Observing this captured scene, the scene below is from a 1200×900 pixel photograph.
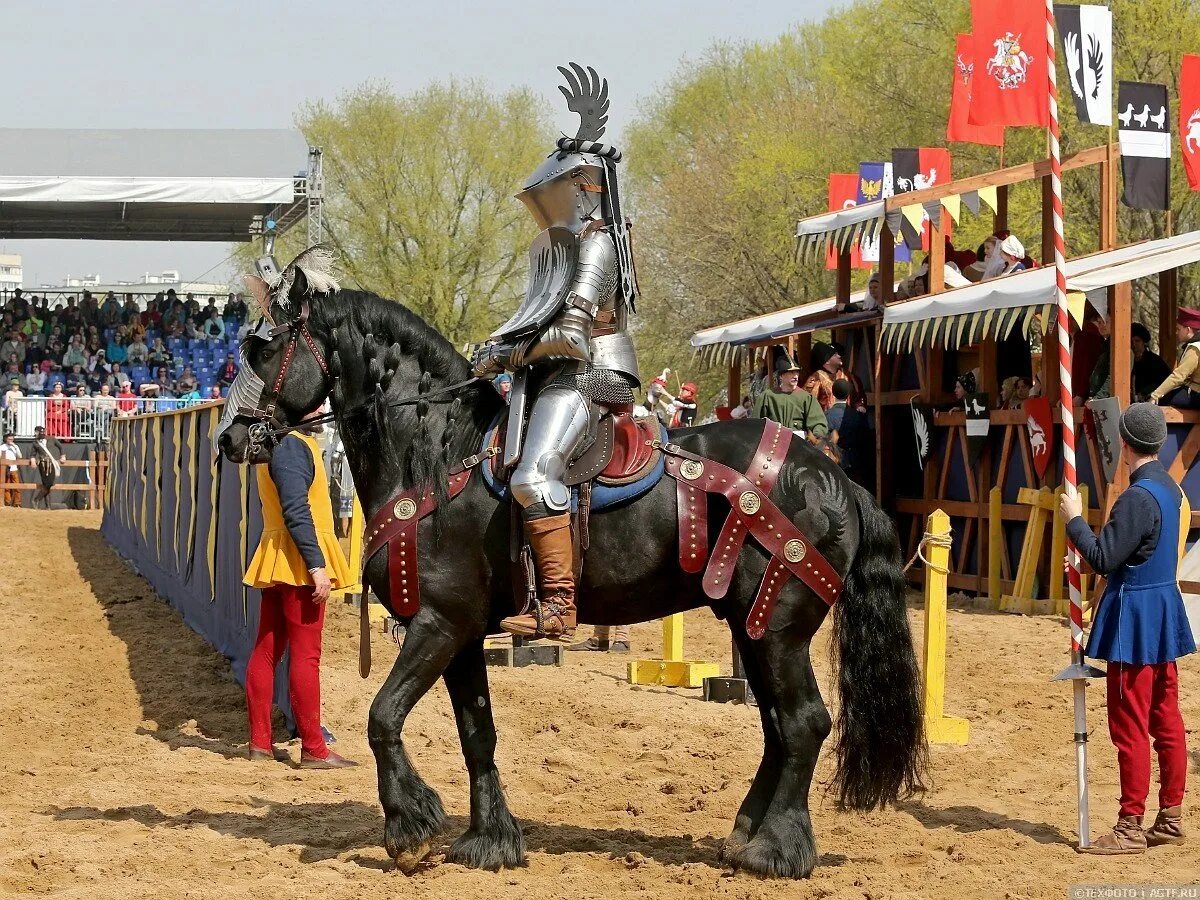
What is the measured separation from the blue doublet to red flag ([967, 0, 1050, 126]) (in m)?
9.83

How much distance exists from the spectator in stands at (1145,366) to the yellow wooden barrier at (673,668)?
573 cm

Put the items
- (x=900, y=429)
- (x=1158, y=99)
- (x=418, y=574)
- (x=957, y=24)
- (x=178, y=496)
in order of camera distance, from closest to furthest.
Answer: (x=418, y=574)
(x=178, y=496)
(x=1158, y=99)
(x=900, y=429)
(x=957, y=24)

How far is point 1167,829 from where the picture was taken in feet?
21.1

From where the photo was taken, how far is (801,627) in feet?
20.5

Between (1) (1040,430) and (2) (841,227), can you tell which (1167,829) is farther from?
(2) (841,227)

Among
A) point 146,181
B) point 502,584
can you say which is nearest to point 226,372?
point 146,181

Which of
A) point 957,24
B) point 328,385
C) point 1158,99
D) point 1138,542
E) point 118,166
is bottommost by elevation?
point 1138,542

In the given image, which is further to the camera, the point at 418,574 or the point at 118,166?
Result: the point at 118,166

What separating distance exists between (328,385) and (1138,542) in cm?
344

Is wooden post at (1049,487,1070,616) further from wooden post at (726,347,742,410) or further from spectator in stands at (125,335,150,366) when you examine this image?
spectator in stands at (125,335,150,366)

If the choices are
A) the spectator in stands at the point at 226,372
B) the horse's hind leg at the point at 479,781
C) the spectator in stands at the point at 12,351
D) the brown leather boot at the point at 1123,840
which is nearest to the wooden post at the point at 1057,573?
the spectator in stands at the point at 226,372

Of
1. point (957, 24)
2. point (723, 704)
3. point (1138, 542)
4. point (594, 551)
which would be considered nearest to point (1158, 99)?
point (723, 704)

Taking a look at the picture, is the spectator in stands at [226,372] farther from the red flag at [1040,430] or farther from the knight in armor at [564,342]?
the red flag at [1040,430]

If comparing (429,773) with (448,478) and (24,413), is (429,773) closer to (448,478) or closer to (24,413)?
(448,478)
